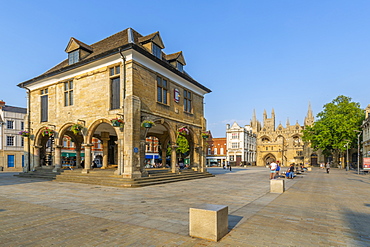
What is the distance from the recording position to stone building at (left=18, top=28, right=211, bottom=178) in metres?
15.9

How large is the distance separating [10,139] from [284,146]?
255 ft

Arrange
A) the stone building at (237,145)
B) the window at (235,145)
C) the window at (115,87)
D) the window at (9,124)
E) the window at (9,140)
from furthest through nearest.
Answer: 1. the window at (235,145)
2. the stone building at (237,145)
3. the window at (9,124)
4. the window at (9,140)
5. the window at (115,87)

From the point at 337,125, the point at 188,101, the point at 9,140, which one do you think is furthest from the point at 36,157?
the point at 337,125

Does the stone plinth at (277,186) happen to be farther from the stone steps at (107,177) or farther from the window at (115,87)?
the window at (115,87)

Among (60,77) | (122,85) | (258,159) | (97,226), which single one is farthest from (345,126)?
(97,226)

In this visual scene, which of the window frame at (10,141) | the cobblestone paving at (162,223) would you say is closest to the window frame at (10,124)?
the window frame at (10,141)

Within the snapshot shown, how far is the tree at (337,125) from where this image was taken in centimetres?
4622

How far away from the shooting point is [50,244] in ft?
15.7

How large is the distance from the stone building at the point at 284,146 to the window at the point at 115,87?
68.4m

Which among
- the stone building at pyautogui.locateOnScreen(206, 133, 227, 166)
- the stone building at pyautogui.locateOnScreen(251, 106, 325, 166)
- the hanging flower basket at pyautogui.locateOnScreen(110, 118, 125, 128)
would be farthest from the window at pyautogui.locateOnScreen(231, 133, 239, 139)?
the hanging flower basket at pyautogui.locateOnScreen(110, 118, 125, 128)

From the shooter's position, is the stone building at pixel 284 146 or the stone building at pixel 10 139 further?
the stone building at pixel 284 146

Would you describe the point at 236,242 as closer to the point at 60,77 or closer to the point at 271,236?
the point at 271,236

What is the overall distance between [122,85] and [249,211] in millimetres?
11902

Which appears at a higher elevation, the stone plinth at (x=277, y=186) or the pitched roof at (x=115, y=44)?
the pitched roof at (x=115, y=44)
